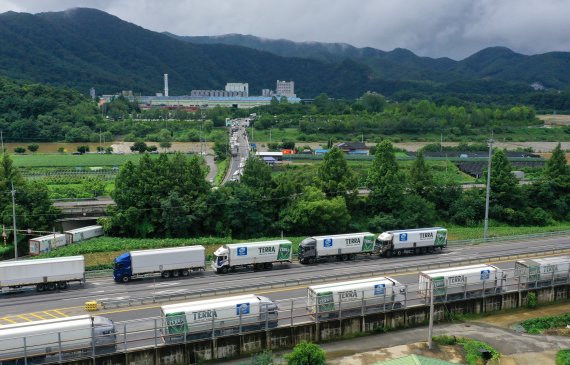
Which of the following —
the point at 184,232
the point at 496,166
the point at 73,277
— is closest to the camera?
the point at 73,277

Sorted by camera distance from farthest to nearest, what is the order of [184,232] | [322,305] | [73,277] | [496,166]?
[496,166] → [184,232] → [73,277] → [322,305]

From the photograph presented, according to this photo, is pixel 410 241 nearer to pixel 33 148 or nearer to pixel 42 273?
pixel 42 273

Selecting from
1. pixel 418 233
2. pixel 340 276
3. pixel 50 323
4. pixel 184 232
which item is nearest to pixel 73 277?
pixel 50 323

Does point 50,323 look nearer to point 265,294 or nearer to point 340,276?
point 265,294

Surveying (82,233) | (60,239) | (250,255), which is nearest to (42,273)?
(60,239)

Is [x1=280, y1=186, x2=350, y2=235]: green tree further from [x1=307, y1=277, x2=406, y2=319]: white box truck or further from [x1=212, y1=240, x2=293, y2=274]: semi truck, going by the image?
[x1=307, y1=277, x2=406, y2=319]: white box truck

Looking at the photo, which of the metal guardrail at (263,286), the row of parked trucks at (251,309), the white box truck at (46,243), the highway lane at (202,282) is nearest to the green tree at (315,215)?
the highway lane at (202,282)

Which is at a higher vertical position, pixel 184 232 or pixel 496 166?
pixel 496 166
